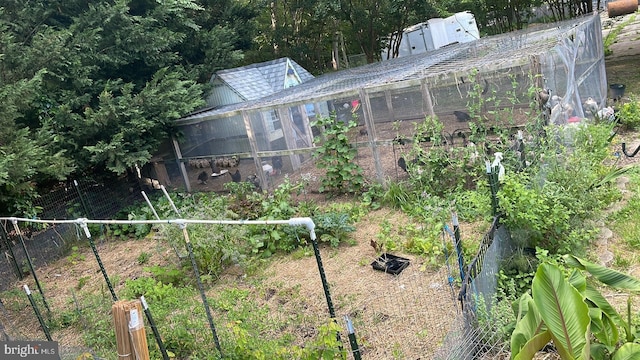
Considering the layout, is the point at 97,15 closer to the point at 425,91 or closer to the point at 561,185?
the point at 425,91

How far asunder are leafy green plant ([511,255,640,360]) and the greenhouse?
147 inches

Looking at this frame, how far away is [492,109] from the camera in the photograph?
7637 mm

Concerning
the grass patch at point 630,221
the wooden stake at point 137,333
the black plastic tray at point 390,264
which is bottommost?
the grass patch at point 630,221

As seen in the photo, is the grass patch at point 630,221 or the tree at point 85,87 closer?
the grass patch at point 630,221

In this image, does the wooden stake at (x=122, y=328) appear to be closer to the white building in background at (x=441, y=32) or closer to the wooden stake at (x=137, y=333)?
the wooden stake at (x=137, y=333)

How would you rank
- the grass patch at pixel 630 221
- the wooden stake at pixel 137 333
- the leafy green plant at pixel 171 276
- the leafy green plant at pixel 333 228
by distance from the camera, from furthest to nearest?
the leafy green plant at pixel 333 228
the leafy green plant at pixel 171 276
the grass patch at pixel 630 221
the wooden stake at pixel 137 333

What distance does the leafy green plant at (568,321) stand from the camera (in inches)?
112

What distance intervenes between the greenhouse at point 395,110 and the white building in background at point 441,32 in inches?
287

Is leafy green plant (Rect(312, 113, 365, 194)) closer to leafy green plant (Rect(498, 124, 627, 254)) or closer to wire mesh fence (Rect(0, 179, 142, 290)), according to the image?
leafy green plant (Rect(498, 124, 627, 254))

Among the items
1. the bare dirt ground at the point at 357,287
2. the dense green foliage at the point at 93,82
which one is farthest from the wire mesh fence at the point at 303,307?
the dense green foliage at the point at 93,82

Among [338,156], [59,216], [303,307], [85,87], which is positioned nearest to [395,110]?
[338,156]

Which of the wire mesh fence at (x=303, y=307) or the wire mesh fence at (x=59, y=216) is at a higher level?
the wire mesh fence at (x=59, y=216)

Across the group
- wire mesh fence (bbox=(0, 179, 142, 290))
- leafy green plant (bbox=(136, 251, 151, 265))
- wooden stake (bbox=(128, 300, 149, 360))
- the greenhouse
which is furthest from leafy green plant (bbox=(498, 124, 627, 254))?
wire mesh fence (bbox=(0, 179, 142, 290))

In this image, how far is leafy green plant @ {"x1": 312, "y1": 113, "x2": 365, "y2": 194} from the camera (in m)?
8.00
